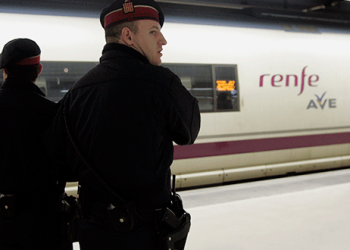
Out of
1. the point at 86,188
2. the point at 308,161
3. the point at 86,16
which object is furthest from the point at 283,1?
the point at 86,188

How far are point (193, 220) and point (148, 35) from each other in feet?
7.74

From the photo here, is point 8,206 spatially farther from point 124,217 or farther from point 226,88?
point 226,88

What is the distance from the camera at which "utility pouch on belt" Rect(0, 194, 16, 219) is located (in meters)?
1.57

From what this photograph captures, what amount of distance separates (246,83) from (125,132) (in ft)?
12.4

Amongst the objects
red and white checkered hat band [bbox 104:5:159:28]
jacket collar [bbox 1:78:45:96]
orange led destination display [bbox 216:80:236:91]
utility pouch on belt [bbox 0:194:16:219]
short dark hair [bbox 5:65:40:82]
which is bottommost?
utility pouch on belt [bbox 0:194:16:219]

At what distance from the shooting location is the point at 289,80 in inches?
198

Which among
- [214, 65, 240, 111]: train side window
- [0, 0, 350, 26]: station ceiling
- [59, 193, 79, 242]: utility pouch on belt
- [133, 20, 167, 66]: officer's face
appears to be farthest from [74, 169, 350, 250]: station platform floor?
[0, 0, 350, 26]: station ceiling

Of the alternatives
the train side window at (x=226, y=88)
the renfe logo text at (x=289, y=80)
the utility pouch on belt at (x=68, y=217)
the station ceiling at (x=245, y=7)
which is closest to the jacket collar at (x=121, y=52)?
the utility pouch on belt at (x=68, y=217)

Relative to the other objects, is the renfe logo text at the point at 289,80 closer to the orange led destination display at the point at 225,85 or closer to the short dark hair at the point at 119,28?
the orange led destination display at the point at 225,85

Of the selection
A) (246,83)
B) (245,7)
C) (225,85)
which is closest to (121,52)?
(225,85)

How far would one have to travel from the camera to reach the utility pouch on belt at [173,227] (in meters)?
1.31

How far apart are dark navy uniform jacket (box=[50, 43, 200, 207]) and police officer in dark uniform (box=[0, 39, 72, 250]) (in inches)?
14.3

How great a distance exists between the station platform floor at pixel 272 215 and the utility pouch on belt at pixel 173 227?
143cm

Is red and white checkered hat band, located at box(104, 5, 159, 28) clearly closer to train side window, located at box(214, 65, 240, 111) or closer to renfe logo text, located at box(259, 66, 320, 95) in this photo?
train side window, located at box(214, 65, 240, 111)
